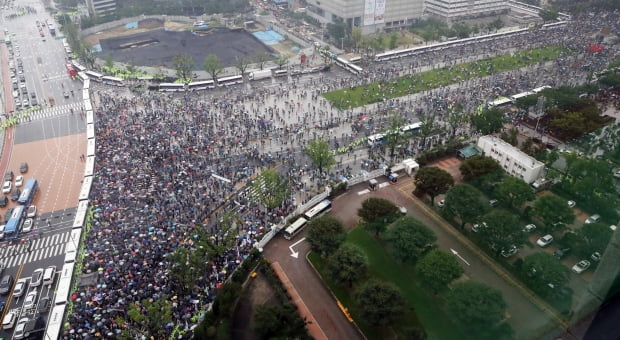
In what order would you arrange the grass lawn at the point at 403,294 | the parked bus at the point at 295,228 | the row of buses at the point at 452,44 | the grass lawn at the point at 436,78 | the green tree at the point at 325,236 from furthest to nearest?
the row of buses at the point at 452,44 < the grass lawn at the point at 436,78 < the parked bus at the point at 295,228 < the green tree at the point at 325,236 < the grass lawn at the point at 403,294

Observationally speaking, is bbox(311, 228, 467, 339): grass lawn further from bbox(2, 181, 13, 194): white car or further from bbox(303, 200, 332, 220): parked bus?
bbox(2, 181, 13, 194): white car

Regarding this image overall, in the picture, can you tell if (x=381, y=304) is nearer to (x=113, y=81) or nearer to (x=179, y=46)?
(x=113, y=81)

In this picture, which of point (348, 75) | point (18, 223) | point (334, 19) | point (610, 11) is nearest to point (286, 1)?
point (334, 19)

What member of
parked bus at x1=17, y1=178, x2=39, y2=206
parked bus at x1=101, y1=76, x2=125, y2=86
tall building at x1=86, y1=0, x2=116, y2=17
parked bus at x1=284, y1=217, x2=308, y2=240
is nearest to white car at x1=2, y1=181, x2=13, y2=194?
parked bus at x1=17, y1=178, x2=39, y2=206

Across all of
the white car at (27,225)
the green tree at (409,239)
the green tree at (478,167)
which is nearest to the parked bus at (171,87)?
the white car at (27,225)

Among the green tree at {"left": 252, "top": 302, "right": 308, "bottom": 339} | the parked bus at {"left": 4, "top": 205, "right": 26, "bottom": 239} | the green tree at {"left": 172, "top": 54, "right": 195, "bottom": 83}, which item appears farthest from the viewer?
the green tree at {"left": 172, "top": 54, "right": 195, "bottom": 83}

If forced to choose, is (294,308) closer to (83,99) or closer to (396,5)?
(83,99)

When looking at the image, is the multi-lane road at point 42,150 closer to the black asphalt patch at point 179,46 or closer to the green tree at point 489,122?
the black asphalt patch at point 179,46
